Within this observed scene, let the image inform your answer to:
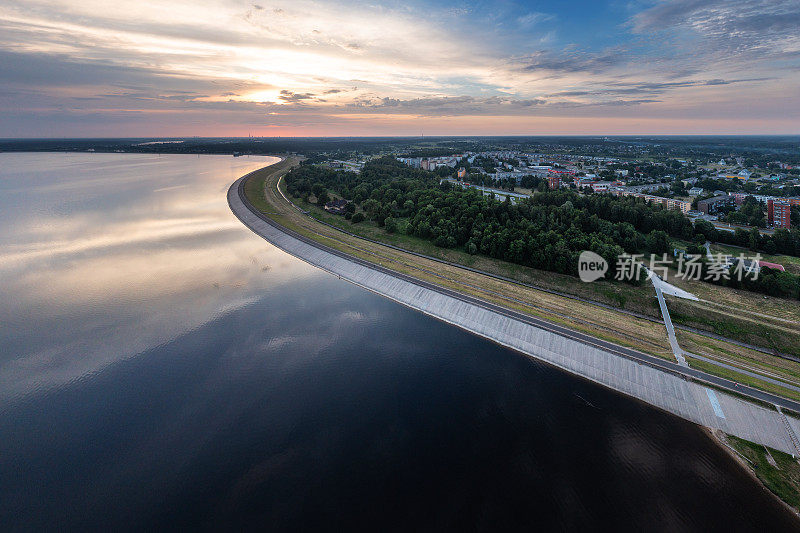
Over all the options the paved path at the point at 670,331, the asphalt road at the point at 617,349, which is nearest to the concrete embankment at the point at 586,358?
the asphalt road at the point at 617,349

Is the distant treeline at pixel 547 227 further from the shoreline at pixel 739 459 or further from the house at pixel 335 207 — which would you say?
the shoreline at pixel 739 459

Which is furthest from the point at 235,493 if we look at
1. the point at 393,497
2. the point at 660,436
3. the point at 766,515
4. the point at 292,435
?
the point at 766,515

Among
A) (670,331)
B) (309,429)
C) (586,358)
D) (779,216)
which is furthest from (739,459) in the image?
(779,216)

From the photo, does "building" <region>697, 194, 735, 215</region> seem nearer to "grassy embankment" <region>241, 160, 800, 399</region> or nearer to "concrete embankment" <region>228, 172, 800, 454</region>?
"grassy embankment" <region>241, 160, 800, 399</region>

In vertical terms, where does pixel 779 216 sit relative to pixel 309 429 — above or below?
above

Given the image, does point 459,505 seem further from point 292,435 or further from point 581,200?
point 581,200

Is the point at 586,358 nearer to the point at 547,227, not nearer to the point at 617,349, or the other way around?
the point at 617,349

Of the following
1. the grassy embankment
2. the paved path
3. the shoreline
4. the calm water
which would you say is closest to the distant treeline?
the grassy embankment
